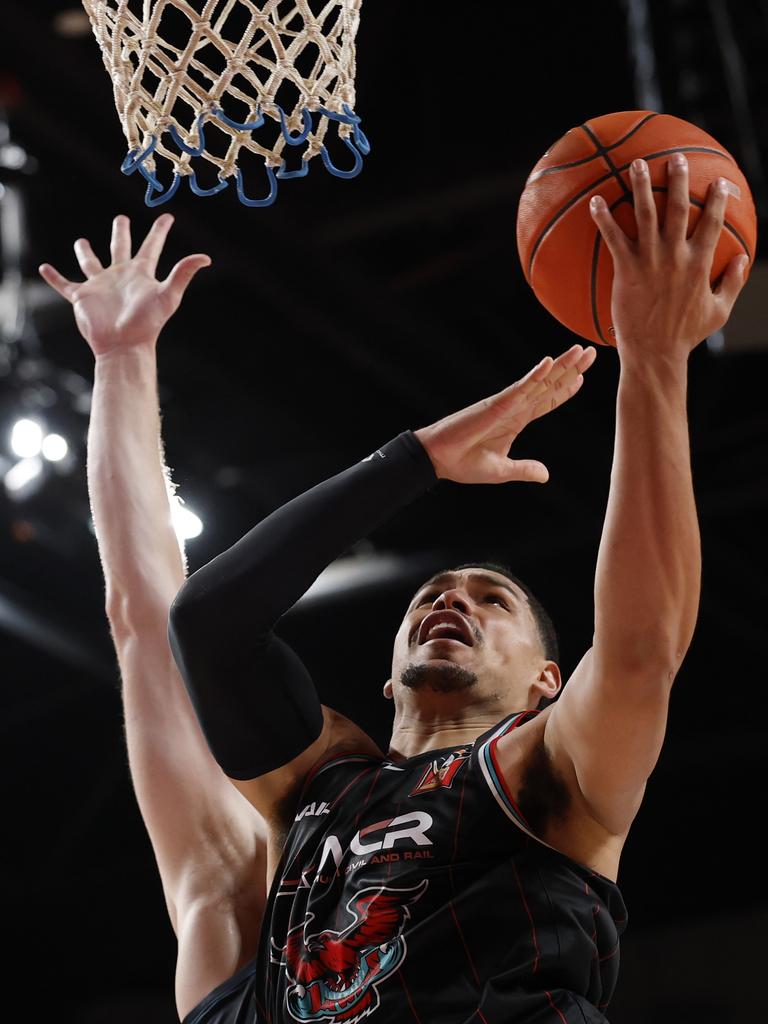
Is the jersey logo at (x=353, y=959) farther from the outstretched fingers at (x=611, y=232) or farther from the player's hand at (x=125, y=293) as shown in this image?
the player's hand at (x=125, y=293)

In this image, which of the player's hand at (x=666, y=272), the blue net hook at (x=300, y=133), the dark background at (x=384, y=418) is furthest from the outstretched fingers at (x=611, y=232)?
the dark background at (x=384, y=418)

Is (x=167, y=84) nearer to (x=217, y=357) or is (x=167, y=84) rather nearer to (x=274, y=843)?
(x=274, y=843)

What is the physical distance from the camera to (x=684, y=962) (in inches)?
275

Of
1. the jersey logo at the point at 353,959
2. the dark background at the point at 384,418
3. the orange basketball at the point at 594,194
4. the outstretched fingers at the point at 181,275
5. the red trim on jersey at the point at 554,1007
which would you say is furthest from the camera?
the dark background at the point at 384,418

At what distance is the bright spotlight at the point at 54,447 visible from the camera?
16.7 ft

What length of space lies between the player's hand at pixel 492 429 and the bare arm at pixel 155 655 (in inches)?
29.1

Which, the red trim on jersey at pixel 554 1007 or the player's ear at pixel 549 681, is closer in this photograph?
the red trim on jersey at pixel 554 1007

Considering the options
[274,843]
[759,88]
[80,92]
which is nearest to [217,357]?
[80,92]

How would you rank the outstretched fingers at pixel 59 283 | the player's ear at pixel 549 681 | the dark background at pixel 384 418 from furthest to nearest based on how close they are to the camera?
the dark background at pixel 384 418
the outstretched fingers at pixel 59 283
the player's ear at pixel 549 681

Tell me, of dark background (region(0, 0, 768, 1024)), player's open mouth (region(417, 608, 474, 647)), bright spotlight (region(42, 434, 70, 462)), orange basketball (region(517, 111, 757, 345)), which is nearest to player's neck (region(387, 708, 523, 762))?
player's open mouth (region(417, 608, 474, 647))

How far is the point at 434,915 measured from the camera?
1.93m

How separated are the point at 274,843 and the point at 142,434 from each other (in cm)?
95

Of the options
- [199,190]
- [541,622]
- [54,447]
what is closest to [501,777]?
[541,622]

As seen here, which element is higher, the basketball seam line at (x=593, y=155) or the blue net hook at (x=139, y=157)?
the blue net hook at (x=139, y=157)
